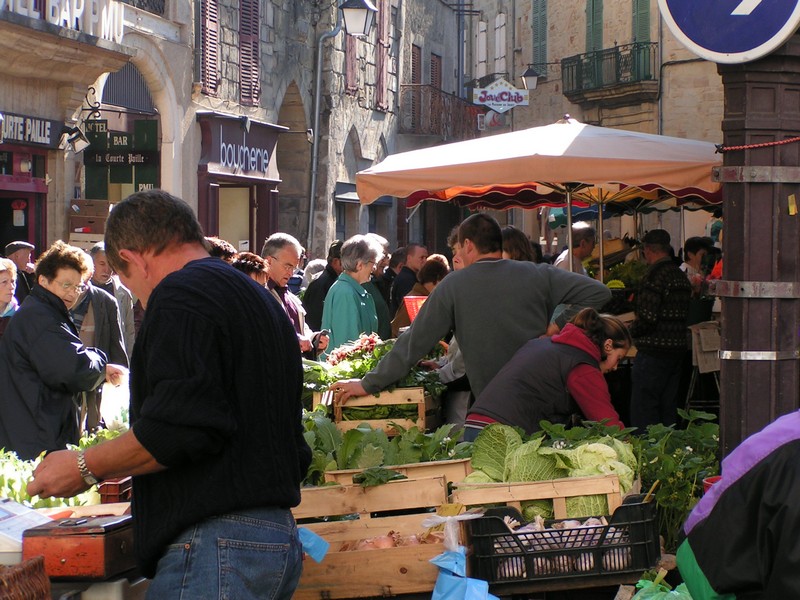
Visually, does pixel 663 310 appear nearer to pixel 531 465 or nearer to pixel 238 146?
pixel 531 465

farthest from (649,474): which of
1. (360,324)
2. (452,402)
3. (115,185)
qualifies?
(115,185)

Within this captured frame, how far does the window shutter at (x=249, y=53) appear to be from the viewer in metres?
20.1

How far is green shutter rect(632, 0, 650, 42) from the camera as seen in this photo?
30.0 m

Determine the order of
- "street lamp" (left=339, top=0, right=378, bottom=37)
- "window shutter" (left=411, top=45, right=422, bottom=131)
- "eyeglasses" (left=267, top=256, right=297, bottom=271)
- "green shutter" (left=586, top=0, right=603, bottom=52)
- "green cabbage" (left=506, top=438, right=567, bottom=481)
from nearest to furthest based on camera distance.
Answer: "green cabbage" (left=506, top=438, right=567, bottom=481), "eyeglasses" (left=267, top=256, right=297, bottom=271), "street lamp" (left=339, top=0, right=378, bottom=37), "window shutter" (left=411, top=45, right=422, bottom=131), "green shutter" (left=586, top=0, right=603, bottom=52)

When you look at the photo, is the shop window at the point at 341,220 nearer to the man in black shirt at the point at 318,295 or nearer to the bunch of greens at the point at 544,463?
the man in black shirt at the point at 318,295

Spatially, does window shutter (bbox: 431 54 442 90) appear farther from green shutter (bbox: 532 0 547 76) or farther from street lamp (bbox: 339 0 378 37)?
street lamp (bbox: 339 0 378 37)

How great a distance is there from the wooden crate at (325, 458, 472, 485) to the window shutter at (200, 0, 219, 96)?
14626mm

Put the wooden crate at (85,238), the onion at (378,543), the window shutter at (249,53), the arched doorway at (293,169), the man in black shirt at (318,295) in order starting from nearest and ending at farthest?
the onion at (378,543) < the man in black shirt at (318,295) < the wooden crate at (85,238) < the window shutter at (249,53) < the arched doorway at (293,169)

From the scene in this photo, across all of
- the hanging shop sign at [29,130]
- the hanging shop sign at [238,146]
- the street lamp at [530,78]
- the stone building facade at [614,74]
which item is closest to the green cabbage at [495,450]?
the hanging shop sign at [29,130]

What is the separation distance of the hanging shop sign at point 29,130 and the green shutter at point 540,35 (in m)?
21.3

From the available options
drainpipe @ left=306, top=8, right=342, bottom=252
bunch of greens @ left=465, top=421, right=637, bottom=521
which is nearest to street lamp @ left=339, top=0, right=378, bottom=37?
drainpipe @ left=306, top=8, right=342, bottom=252

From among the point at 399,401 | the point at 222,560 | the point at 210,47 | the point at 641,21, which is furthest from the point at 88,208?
the point at 641,21

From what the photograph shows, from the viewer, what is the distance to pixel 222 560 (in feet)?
9.83

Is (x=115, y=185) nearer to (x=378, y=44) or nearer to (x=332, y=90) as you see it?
(x=332, y=90)
